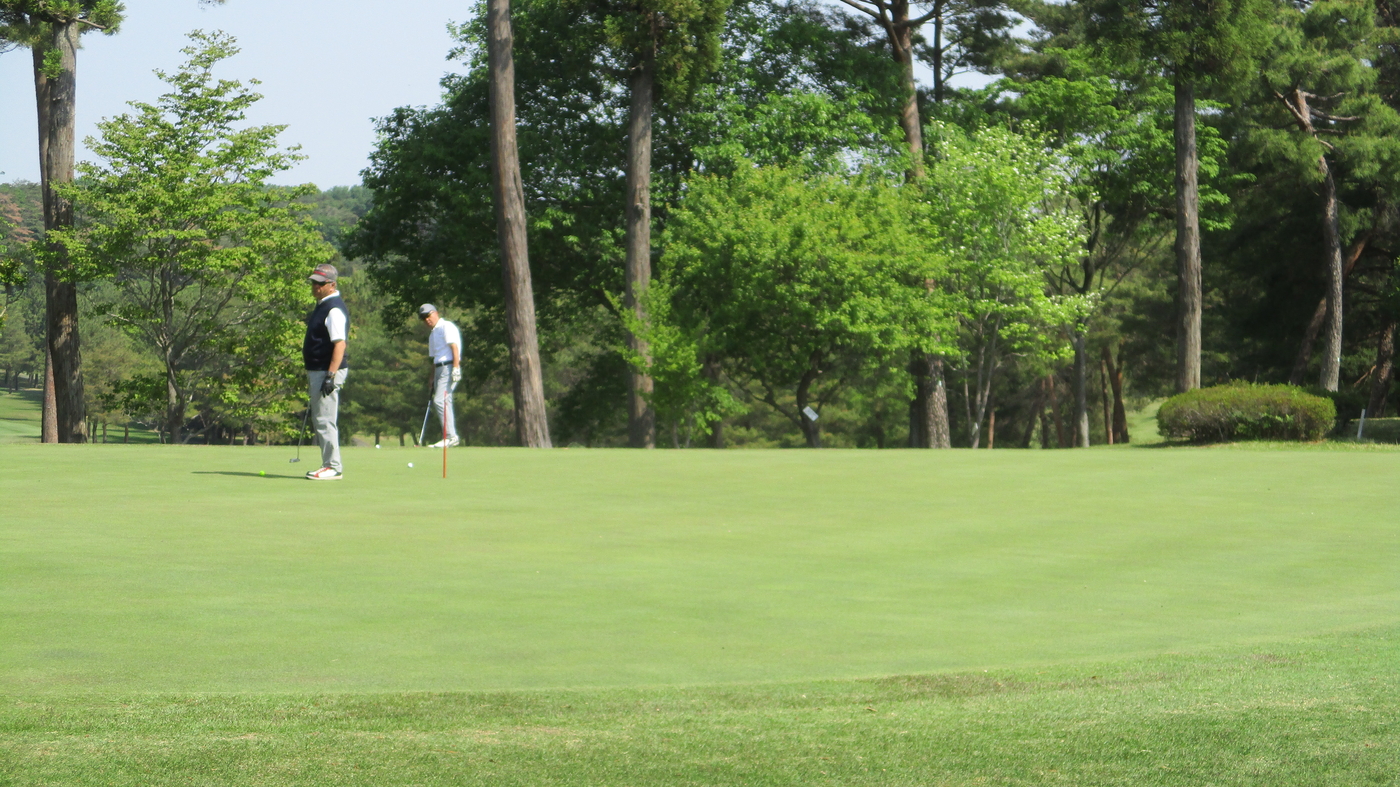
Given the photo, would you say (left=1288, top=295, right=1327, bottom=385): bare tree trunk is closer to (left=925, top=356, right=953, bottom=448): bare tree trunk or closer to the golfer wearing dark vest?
(left=925, top=356, right=953, bottom=448): bare tree trunk

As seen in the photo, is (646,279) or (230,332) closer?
(646,279)

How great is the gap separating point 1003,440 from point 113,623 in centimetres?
7386

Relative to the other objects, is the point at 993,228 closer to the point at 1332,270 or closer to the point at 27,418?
the point at 1332,270

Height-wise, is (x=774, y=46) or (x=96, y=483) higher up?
(x=774, y=46)

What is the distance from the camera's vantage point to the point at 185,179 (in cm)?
3594

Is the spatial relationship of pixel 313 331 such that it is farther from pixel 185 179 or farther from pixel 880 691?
pixel 185 179

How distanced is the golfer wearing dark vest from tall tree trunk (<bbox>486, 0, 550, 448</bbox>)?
1412cm

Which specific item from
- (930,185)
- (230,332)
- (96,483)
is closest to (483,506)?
(96,483)

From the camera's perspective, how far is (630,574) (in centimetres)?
848

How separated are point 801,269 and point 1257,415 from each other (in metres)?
11.2

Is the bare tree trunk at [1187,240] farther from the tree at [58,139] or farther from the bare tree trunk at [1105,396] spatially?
the bare tree trunk at [1105,396]

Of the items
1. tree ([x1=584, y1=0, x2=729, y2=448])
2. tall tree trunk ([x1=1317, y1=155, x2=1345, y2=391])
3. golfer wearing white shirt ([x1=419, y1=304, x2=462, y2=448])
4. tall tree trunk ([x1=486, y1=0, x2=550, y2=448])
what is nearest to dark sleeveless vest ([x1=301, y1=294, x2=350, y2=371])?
golfer wearing white shirt ([x1=419, y1=304, x2=462, y2=448])

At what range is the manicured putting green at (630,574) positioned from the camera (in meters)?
6.02

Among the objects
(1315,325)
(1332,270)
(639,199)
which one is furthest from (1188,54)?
(1315,325)
